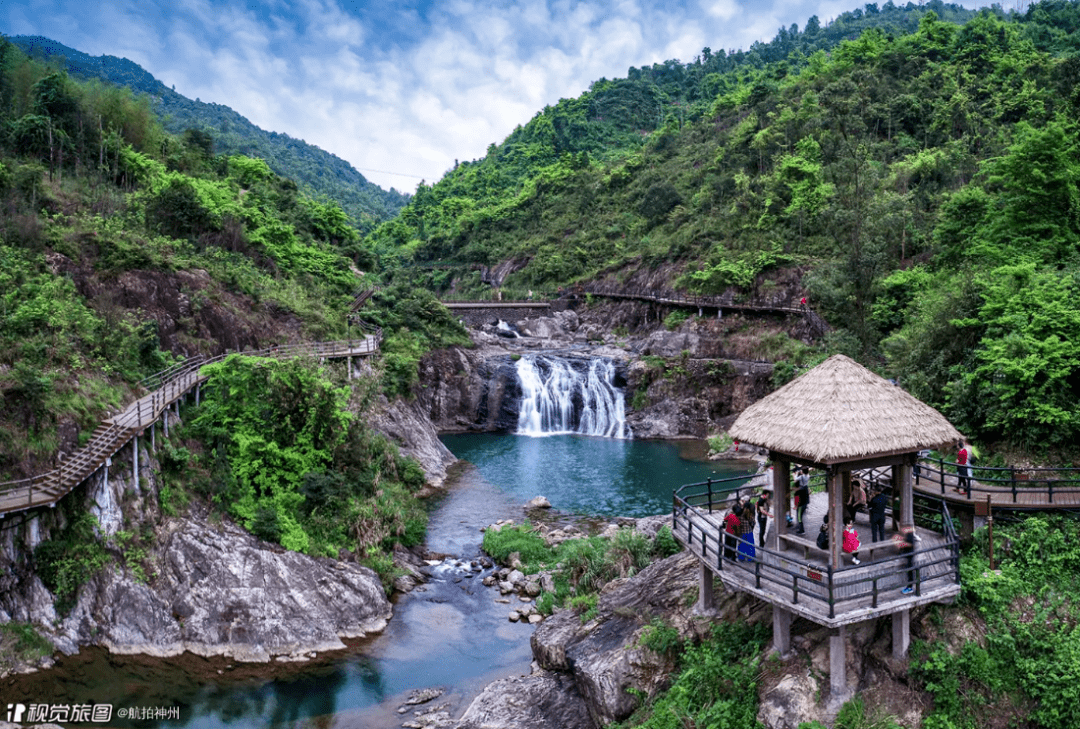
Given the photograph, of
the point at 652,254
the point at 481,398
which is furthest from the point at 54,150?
the point at 652,254

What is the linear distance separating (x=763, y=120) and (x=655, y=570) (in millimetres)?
74922

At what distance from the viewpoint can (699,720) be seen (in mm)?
13414

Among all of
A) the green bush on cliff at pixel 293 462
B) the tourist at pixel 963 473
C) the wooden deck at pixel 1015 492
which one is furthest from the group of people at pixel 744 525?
the green bush on cliff at pixel 293 462

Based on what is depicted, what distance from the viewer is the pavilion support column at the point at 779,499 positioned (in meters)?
14.5

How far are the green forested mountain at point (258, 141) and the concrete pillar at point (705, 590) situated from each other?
11383 centimetres

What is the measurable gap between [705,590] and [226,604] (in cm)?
1391

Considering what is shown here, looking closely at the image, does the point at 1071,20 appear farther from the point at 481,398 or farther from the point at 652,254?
the point at 481,398

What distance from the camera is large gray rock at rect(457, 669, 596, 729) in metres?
16.3

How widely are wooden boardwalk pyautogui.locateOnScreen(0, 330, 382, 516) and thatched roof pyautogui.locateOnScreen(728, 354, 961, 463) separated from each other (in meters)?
17.6

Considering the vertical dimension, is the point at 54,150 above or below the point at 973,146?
below

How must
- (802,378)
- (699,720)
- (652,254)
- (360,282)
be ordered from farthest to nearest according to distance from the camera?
1. (652,254)
2. (360,282)
3. (802,378)
4. (699,720)

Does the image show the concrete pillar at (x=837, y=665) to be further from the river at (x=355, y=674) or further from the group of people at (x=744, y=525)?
the river at (x=355, y=674)

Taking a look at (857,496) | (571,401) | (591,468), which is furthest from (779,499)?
(571,401)

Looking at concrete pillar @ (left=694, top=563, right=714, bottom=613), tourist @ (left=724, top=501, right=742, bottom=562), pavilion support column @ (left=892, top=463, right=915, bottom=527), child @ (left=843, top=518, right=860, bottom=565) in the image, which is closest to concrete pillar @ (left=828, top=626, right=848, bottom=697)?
child @ (left=843, top=518, right=860, bottom=565)
